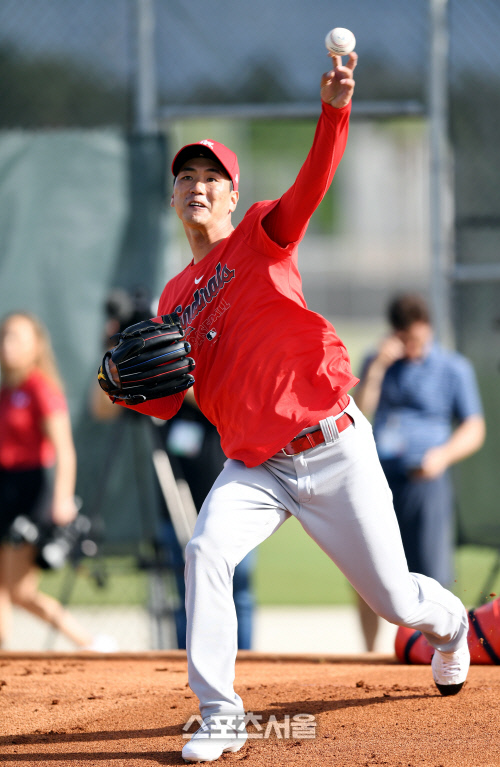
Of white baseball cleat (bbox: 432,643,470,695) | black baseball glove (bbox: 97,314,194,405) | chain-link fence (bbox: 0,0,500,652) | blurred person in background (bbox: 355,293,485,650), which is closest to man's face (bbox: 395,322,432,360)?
blurred person in background (bbox: 355,293,485,650)

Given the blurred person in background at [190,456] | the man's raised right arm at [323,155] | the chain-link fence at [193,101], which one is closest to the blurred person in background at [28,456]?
the chain-link fence at [193,101]

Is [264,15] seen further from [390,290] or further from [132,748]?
[390,290]

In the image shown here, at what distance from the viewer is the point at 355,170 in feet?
132

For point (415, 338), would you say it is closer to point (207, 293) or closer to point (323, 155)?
point (207, 293)

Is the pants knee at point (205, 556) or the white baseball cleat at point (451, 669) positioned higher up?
the pants knee at point (205, 556)

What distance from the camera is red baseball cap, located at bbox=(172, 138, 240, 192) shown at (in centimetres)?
306

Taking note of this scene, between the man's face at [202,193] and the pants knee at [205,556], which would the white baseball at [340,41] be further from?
the pants knee at [205,556]

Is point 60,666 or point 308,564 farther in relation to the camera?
point 308,564

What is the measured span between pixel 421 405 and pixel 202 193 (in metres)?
2.51

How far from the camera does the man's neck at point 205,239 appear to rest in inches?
123

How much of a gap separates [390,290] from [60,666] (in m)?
32.6

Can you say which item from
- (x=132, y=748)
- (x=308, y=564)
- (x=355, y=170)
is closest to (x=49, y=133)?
(x=132, y=748)

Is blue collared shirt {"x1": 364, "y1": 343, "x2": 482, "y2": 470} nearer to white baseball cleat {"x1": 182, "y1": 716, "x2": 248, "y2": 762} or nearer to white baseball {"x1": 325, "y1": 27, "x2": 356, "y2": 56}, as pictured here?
white baseball cleat {"x1": 182, "y1": 716, "x2": 248, "y2": 762}

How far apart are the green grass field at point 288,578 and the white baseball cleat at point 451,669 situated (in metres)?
1.65
